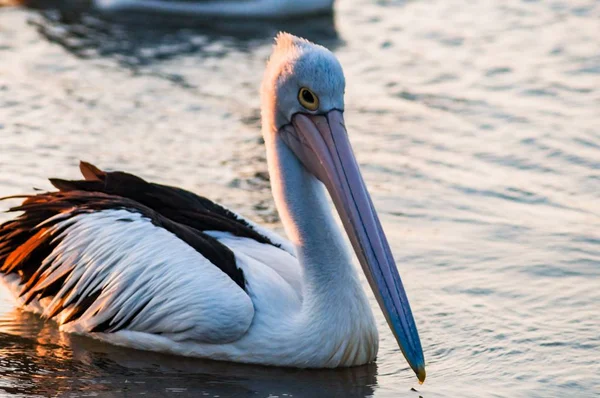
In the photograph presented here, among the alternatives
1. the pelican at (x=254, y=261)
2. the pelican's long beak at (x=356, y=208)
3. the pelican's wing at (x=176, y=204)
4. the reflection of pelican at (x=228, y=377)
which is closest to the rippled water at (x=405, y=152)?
the reflection of pelican at (x=228, y=377)

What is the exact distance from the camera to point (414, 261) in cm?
620

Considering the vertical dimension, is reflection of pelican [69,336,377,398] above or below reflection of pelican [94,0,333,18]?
below

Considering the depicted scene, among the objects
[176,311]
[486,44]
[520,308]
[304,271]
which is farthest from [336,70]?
[486,44]

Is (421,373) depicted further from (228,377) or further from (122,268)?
(122,268)

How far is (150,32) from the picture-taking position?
35.6ft

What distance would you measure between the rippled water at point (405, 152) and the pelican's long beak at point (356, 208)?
1.18ft

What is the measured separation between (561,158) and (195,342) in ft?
10.5

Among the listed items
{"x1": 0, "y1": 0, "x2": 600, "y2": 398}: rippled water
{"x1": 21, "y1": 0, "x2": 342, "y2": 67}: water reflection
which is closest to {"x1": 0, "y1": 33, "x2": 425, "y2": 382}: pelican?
{"x1": 0, "y1": 0, "x2": 600, "y2": 398}: rippled water

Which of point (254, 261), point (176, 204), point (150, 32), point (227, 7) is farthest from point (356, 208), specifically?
point (227, 7)

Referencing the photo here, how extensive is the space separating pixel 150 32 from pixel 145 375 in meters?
6.24

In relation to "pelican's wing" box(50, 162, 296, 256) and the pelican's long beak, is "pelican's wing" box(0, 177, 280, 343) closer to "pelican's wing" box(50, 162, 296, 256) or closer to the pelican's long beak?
"pelican's wing" box(50, 162, 296, 256)

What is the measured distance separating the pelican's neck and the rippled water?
340 mm

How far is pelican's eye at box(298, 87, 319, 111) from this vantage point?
488 centimetres

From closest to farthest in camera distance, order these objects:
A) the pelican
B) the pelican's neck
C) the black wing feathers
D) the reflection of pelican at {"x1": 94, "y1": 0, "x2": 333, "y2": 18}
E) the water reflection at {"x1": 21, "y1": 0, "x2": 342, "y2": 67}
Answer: the pelican → the pelican's neck → the black wing feathers → the water reflection at {"x1": 21, "y1": 0, "x2": 342, "y2": 67} → the reflection of pelican at {"x1": 94, "y1": 0, "x2": 333, "y2": 18}
